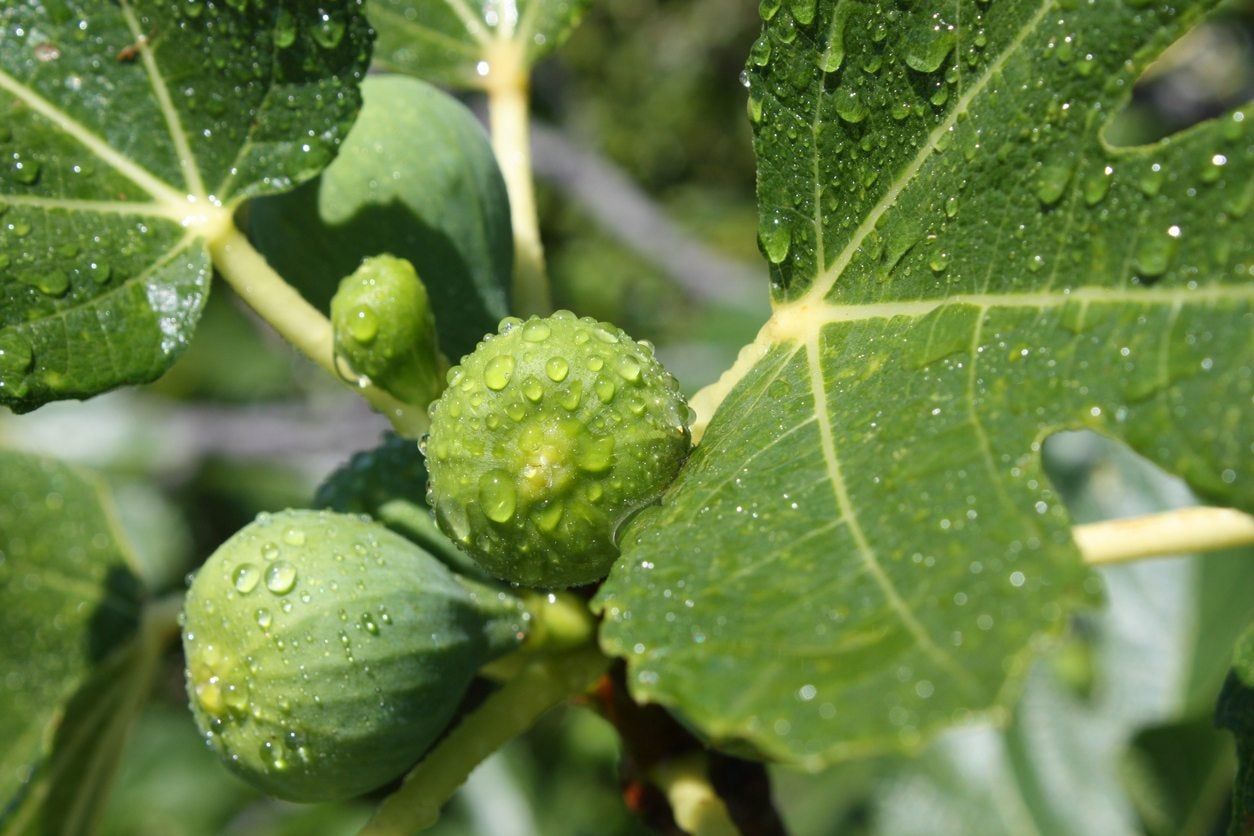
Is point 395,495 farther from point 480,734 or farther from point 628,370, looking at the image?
point 628,370

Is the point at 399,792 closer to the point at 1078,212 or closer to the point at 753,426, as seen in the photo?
the point at 753,426

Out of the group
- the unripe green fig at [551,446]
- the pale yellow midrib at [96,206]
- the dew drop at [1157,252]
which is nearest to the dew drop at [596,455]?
the unripe green fig at [551,446]

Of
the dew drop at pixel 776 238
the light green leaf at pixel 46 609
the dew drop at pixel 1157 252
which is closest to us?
the dew drop at pixel 1157 252

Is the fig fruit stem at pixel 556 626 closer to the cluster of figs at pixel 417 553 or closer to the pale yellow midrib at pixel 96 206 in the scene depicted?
the cluster of figs at pixel 417 553

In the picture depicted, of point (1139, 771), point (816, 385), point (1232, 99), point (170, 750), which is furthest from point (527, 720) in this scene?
point (1232, 99)

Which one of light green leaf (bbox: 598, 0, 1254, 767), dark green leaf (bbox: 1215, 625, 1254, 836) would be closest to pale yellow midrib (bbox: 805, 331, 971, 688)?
light green leaf (bbox: 598, 0, 1254, 767)

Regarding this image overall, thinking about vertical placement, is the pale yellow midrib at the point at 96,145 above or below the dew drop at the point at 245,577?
above

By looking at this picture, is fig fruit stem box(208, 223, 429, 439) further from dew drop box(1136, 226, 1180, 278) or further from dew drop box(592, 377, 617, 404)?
dew drop box(1136, 226, 1180, 278)

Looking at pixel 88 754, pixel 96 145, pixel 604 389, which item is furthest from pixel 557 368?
pixel 88 754
